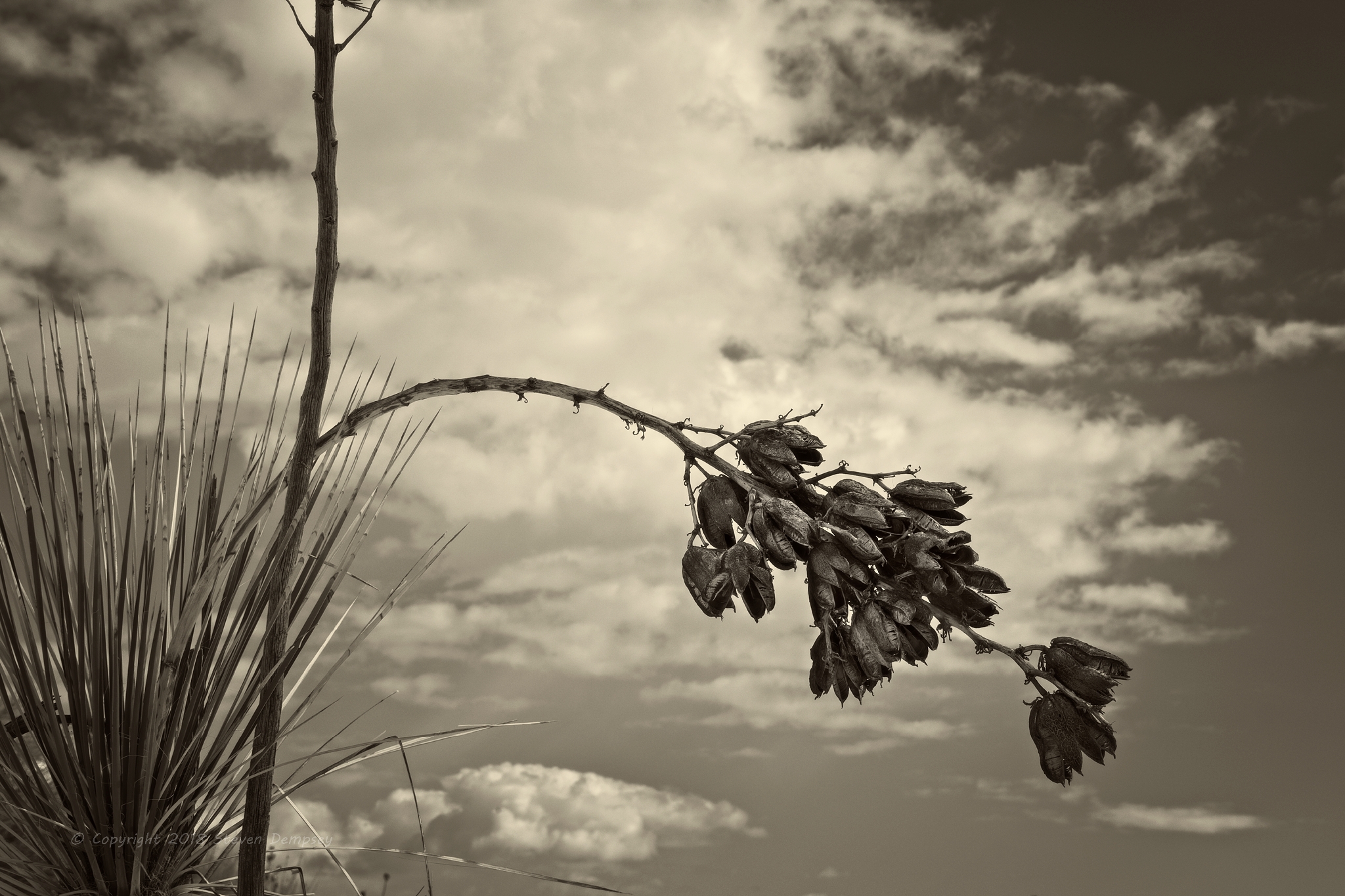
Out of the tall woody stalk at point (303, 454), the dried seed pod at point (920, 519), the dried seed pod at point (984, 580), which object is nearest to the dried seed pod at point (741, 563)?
the dried seed pod at point (920, 519)

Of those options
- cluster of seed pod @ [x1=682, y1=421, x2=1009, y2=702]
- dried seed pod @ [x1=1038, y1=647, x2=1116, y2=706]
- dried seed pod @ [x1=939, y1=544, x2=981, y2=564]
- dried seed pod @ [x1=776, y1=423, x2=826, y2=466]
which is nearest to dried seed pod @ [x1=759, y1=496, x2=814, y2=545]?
cluster of seed pod @ [x1=682, y1=421, x2=1009, y2=702]

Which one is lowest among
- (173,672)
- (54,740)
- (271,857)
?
(271,857)

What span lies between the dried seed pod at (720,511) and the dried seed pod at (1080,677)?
0.60 meters

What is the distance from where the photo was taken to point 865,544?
1814 millimetres

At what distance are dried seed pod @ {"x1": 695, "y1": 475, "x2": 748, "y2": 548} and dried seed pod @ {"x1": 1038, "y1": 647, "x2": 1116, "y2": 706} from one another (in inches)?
23.5

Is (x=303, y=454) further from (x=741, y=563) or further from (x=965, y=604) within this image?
(x=965, y=604)

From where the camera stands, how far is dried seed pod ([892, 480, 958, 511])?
1874mm

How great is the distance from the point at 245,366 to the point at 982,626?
1602mm

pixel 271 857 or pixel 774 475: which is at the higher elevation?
pixel 774 475

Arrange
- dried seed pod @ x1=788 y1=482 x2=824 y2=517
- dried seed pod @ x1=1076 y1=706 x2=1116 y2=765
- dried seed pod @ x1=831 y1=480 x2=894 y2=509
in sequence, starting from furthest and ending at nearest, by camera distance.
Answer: dried seed pod @ x1=788 y1=482 x2=824 y2=517
dried seed pod @ x1=831 y1=480 x2=894 y2=509
dried seed pod @ x1=1076 y1=706 x2=1116 y2=765

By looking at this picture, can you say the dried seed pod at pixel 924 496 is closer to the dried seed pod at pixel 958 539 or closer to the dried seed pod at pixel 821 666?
the dried seed pod at pixel 958 539

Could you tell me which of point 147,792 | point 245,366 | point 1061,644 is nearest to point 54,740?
point 147,792

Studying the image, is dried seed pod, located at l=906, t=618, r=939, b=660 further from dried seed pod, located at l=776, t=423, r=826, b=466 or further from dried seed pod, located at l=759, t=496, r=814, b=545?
dried seed pod, located at l=776, t=423, r=826, b=466

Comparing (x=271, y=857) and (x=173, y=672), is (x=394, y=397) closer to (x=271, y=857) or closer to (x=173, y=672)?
(x=173, y=672)
